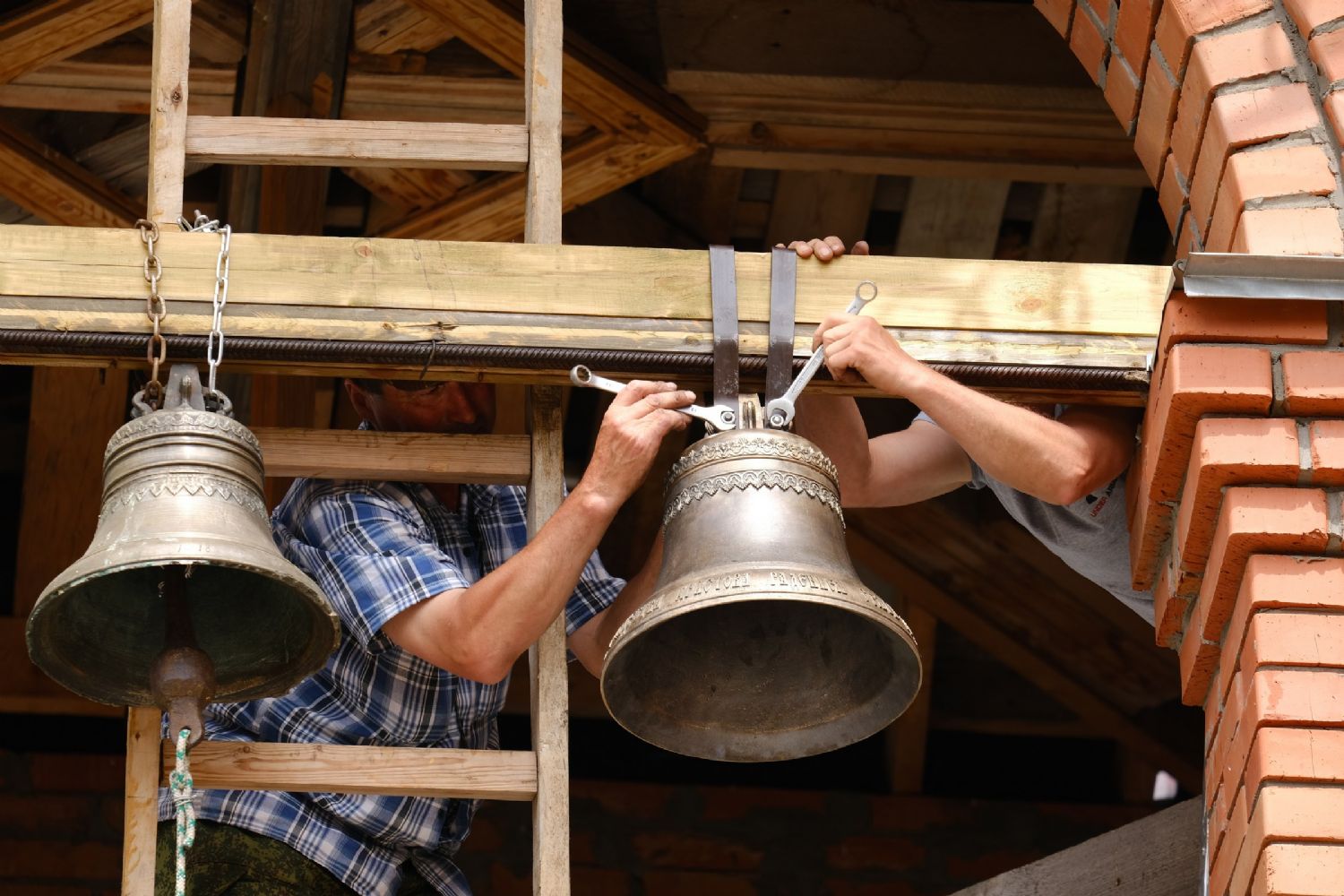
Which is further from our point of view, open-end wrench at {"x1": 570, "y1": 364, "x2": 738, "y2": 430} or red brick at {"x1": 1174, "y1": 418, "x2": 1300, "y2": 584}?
open-end wrench at {"x1": 570, "y1": 364, "x2": 738, "y2": 430}

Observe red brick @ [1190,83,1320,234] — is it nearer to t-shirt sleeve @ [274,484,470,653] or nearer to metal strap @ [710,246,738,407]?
metal strap @ [710,246,738,407]

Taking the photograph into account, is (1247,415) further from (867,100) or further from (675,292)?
(867,100)

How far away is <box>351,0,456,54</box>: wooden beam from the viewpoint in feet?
16.5

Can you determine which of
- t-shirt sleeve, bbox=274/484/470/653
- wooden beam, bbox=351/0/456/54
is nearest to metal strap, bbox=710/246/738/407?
t-shirt sleeve, bbox=274/484/470/653

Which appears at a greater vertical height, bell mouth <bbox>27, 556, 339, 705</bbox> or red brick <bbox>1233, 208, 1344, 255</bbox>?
red brick <bbox>1233, 208, 1344, 255</bbox>

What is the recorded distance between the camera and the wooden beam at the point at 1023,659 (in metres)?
6.16

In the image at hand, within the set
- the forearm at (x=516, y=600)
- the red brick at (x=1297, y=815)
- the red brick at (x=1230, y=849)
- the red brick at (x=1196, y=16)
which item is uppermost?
the red brick at (x=1196, y=16)

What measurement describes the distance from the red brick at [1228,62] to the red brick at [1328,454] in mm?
511

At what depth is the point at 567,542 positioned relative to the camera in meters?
3.30

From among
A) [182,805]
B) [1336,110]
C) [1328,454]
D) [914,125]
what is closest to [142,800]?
[182,805]

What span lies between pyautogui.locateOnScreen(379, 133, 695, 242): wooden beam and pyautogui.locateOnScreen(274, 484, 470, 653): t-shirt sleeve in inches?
58.5

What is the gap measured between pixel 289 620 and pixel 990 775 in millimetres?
3957

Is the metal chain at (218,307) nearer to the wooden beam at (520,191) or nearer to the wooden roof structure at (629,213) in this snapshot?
the wooden roof structure at (629,213)

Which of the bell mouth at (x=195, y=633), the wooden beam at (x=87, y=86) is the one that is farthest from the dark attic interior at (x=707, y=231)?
the bell mouth at (x=195, y=633)
